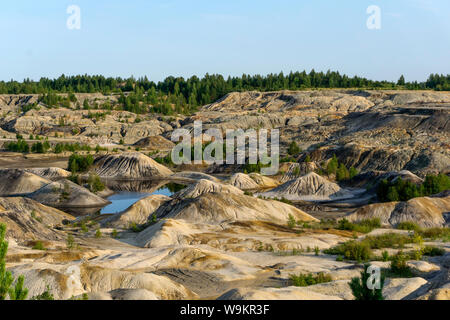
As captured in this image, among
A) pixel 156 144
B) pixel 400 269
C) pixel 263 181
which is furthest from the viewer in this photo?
pixel 156 144

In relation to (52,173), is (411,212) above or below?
above

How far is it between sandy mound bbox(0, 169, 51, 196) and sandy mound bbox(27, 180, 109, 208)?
2.05 meters

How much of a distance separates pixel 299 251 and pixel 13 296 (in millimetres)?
18620

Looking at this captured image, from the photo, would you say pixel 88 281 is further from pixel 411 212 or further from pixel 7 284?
pixel 411 212

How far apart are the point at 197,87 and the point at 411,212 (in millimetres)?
140380

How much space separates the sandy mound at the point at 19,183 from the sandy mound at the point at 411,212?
109 feet

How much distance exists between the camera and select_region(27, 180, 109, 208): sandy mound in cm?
5328

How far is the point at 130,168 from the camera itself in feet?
246

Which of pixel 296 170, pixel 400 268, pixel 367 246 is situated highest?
pixel 400 268

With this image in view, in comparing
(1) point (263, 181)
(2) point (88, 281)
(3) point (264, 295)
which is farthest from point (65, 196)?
(3) point (264, 295)

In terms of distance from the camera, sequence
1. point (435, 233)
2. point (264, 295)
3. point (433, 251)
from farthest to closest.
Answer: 1. point (435, 233)
2. point (433, 251)
3. point (264, 295)

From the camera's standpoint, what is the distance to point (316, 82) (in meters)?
174

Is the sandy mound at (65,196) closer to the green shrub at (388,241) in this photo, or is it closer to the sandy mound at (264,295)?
the green shrub at (388,241)
